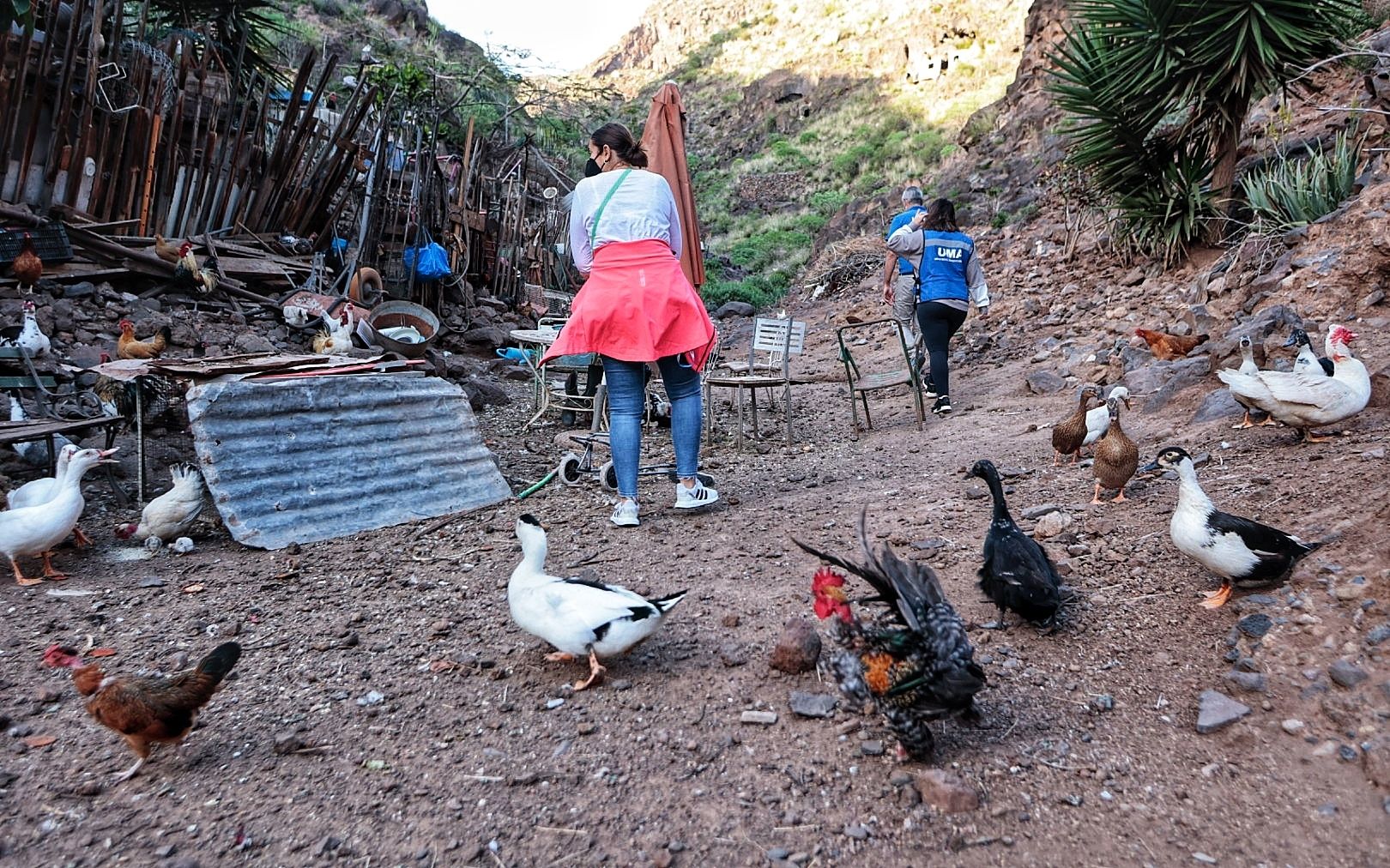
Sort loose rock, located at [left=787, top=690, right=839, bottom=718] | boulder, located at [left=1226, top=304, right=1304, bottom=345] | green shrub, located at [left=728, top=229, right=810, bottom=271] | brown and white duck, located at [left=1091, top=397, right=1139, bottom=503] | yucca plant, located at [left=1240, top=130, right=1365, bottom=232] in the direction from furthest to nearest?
green shrub, located at [left=728, top=229, right=810, bottom=271] → yucca plant, located at [left=1240, top=130, right=1365, bottom=232] → boulder, located at [left=1226, top=304, right=1304, bottom=345] → brown and white duck, located at [left=1091, top=397, right=1139, bottom=503] → loose rock, located at [left=787, top=690, right=839, bottom=718]

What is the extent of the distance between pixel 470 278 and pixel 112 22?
5.07 metres

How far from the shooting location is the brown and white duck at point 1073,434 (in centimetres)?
→ 472

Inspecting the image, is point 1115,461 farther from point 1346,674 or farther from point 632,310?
point 632,310

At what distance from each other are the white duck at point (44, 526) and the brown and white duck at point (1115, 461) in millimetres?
4653

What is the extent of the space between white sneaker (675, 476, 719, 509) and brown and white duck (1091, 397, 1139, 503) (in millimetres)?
1886

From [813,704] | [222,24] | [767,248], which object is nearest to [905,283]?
[813,704]

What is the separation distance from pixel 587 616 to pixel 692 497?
1850 millimetres

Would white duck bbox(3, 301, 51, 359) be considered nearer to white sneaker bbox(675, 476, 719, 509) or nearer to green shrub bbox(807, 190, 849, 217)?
white sneaker bbox(675, 476, 719, 509)

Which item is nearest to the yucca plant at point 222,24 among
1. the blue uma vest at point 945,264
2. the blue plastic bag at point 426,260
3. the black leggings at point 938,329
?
the blue plastic bag at point 426,260

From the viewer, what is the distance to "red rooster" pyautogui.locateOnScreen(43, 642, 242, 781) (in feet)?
7.68

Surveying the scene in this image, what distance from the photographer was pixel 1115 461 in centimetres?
395

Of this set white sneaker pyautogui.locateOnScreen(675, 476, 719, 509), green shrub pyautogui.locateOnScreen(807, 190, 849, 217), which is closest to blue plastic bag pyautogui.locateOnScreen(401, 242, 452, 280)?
white sneaker pyautogui.locateOnScreen(675, 476, 719, 509)

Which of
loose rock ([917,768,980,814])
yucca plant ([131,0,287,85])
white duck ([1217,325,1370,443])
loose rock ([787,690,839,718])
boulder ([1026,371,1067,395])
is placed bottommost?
loose rock ([917,768,980,814])

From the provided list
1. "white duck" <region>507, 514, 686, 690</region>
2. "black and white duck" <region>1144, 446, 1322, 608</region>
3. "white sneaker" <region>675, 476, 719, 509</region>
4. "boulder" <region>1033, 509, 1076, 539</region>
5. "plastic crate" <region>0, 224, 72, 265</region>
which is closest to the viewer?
"white duck" <region>507, 514, 686, 690</region>
